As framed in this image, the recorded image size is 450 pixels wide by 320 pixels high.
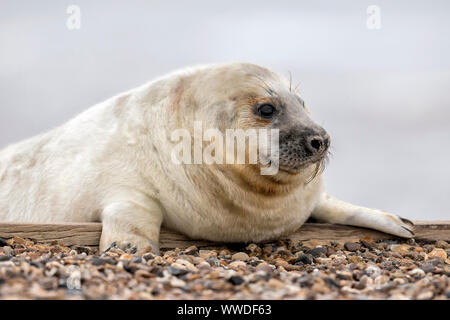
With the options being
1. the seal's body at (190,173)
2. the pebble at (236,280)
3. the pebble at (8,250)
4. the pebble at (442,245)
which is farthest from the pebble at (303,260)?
the pebble at (8,250)

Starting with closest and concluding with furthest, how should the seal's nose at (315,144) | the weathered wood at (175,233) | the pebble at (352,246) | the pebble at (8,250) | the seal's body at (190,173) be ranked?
1. the pebble at (8,250)
2. the seal's nose at (315,144)
3. the seal's body at (190,173)
4. the weathered wood at (175,233)
5. the pebble at (352,246)

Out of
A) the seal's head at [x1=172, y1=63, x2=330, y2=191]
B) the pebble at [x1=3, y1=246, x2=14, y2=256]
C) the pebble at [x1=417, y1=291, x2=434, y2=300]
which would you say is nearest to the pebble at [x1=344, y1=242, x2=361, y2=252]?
the seal's head at [x1=172, y1=63, x2=330, y2=191]

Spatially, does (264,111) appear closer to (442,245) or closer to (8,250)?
(8,250)

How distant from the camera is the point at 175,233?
22.8 ft

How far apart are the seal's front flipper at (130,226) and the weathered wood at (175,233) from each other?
0.22m

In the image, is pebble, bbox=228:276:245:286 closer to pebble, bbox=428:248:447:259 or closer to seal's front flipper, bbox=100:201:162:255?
seal's front flipper, bbox=100:201:162:255

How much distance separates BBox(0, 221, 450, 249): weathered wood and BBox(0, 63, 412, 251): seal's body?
101mm

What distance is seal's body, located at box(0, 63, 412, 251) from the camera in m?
6.46

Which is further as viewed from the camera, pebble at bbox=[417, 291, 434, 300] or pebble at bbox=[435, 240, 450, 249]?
pebble at bbox=[435, 240, 450, 249]

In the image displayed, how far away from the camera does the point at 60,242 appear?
21.5 feet

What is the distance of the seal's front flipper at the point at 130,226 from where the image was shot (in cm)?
626

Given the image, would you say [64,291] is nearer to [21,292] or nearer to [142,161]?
[21,292]

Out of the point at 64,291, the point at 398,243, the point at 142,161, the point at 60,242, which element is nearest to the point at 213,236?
the point at 142,161

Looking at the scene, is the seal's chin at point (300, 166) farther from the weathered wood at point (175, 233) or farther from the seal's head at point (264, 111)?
the weathered wood at point (175, 233)
